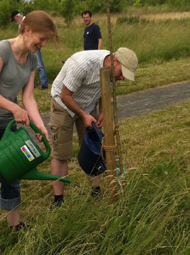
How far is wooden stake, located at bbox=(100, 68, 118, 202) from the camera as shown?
7.70 feet

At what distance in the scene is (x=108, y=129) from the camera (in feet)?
8.06

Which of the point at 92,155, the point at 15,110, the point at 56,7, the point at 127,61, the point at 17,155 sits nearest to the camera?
the point at 17,155

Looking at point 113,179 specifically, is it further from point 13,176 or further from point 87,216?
point 13,176

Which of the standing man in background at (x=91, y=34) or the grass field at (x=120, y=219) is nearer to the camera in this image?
the grass field at (x=120, y=219)

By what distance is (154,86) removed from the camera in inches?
351

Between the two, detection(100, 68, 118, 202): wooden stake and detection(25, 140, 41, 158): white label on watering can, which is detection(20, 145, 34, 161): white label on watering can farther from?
detection(100, 68, 118, 202): wooden stake

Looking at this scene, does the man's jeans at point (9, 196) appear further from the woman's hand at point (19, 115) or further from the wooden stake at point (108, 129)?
the wooden stake at point (108, 129)

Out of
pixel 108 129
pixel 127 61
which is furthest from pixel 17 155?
pixel 127 61

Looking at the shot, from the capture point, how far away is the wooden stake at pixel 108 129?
2.35m

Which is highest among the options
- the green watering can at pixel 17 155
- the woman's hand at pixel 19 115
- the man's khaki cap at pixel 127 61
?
the man's khaki cap at pixel 127 61

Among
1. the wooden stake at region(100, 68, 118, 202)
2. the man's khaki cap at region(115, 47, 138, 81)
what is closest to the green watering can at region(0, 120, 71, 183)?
the wooden stake at region(100, 68, 118, 202)

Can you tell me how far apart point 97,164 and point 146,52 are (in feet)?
31.3

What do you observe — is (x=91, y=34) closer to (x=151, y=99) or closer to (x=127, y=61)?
(x=151, y=99)

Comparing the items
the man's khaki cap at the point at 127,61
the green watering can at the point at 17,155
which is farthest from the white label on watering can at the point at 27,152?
the man's khaki cap at the point at 127,61
